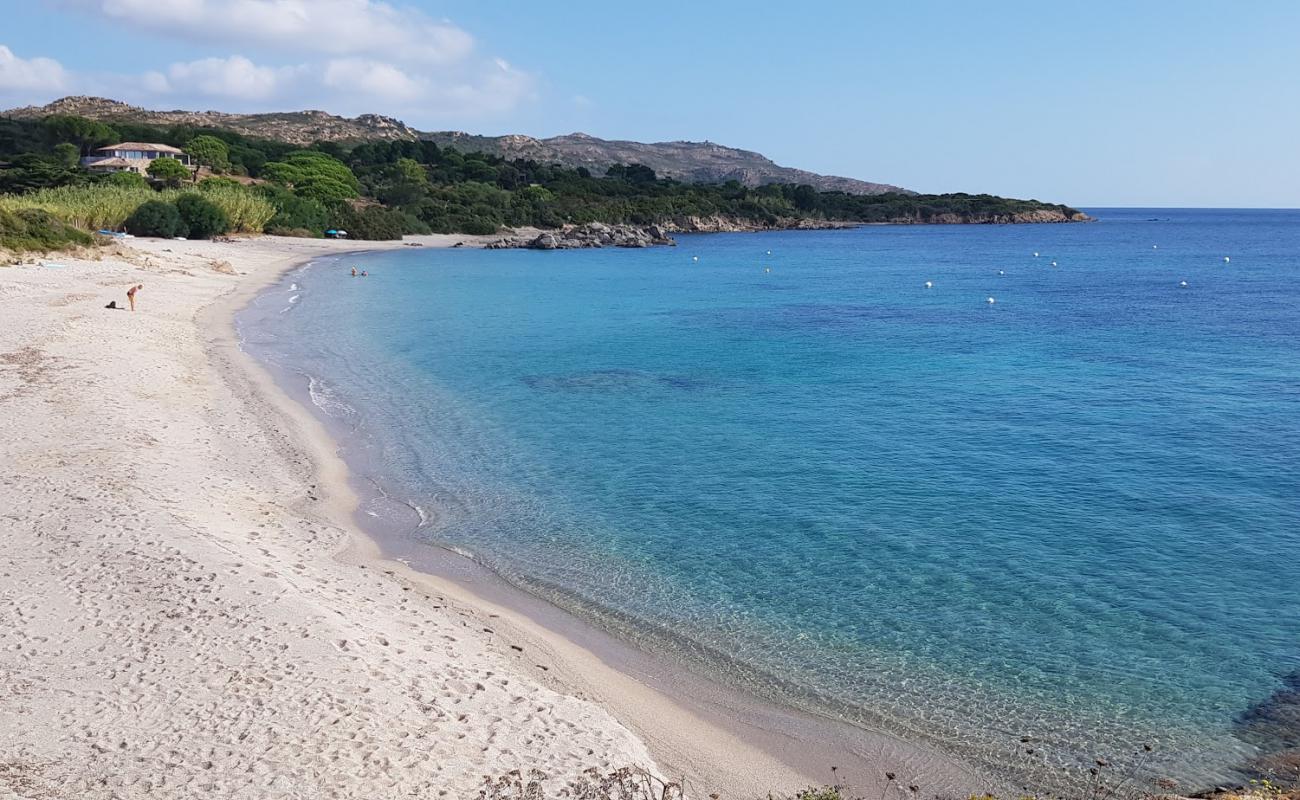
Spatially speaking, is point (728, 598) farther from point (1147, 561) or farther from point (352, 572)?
point (1147, 561)

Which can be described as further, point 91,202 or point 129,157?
point 129,157

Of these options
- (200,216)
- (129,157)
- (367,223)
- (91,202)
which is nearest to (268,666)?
(91,202)

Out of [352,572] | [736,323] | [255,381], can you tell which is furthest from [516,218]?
[352,572]

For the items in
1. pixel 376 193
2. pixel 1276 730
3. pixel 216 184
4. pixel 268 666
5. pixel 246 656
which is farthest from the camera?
pixel 376 193

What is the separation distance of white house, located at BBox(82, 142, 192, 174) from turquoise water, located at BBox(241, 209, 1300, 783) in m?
62.9

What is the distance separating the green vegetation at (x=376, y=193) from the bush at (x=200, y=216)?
20cm

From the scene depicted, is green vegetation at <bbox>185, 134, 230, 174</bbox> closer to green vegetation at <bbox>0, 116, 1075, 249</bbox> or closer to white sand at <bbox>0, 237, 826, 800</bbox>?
green vegetation at <bbox>0, 116, 1075, 249</bbox>

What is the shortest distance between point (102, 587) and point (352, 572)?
2809 millimetres

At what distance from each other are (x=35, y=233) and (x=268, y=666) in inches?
1634

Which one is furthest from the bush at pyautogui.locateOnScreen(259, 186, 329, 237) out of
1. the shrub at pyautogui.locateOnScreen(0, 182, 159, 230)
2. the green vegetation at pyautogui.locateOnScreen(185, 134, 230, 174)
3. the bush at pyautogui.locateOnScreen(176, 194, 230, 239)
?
the shrub at pyautogui.locateOnScreen(0, 182, 159, 230)

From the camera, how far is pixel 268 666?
8742 millimetres

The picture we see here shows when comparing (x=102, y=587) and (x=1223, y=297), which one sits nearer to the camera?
(x=102, y=587)

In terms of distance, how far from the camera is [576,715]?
8703 millimetres

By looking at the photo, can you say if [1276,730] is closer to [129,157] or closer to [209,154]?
[129,157]
